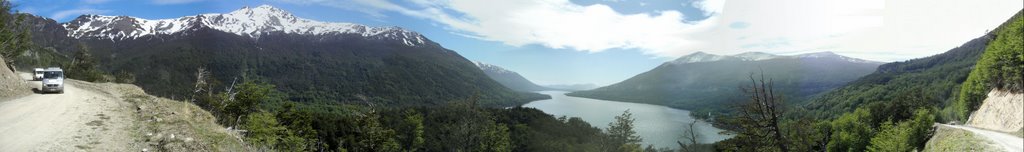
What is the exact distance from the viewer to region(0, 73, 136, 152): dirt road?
11977mm

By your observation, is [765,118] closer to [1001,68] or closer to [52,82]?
[1001,68]

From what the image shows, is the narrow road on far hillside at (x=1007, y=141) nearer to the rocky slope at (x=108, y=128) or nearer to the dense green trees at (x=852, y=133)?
the rocky slope at (x=108, y=128)

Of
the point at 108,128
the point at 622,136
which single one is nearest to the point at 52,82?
the point at 108,128

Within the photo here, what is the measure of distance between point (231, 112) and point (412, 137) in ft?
86.3

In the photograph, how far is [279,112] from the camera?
138 feet

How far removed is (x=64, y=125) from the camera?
14.6 meters

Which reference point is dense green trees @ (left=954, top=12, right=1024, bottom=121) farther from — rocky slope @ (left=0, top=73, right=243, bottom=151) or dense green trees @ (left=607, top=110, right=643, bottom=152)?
dense green trees @ (left=607, top=110, right=643, bottom=152)

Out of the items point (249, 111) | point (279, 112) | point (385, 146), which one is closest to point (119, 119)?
point (249, 111)

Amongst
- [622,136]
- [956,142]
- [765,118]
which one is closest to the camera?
[956,142]

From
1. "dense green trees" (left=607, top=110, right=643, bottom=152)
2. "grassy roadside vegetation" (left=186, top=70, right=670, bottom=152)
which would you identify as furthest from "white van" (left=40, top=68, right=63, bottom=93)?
"dense green trees" (left=607, top=110, right=643, bottom=152)

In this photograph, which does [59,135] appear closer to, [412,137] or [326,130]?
[412,137]

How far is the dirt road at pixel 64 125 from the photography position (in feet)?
39.3

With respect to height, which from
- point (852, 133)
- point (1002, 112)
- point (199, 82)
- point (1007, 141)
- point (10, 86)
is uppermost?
point (199, 82)

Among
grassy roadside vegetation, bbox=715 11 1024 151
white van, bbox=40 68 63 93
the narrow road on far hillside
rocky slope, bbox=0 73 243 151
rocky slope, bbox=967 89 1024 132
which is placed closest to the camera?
rocky slope, bbox=0 73 243 151
